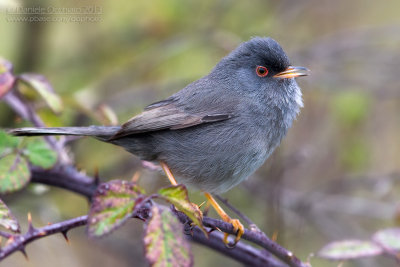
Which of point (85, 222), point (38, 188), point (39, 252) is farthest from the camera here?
point (39, 252)

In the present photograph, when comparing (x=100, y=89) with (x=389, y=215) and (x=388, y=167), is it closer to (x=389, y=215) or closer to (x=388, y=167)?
(x=389, y=215)

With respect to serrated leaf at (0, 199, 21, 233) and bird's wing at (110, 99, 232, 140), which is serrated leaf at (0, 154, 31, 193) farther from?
bird's wing at (110, 99, 232, 140)

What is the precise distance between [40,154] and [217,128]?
132 centimetres

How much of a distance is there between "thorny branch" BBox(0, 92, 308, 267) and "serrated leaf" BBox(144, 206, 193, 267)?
170 mm

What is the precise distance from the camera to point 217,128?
3.40m

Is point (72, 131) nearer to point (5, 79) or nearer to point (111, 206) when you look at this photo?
point (5, 79)

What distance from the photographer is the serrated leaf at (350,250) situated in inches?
87.0

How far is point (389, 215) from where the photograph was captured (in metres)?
4.27

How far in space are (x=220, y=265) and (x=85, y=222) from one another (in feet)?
10.7

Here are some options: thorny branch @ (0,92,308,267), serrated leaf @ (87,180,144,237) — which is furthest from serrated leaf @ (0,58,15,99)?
serrated leaf @ (87,180,144,237)

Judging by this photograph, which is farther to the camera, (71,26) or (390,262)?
(71,26)

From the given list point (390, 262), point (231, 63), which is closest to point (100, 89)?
point (231, 63)

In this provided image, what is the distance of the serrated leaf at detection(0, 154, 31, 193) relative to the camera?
2.28 metres

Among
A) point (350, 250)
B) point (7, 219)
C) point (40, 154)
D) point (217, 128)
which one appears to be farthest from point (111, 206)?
point (217, 128)
